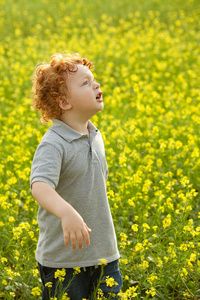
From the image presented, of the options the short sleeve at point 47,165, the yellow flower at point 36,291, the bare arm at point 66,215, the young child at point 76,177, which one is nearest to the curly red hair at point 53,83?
the young child at point 76,177

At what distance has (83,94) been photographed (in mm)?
2145

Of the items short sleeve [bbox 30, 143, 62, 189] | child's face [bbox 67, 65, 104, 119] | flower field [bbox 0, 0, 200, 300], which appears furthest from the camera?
flower field [bbox 0, 0, 200, 300]

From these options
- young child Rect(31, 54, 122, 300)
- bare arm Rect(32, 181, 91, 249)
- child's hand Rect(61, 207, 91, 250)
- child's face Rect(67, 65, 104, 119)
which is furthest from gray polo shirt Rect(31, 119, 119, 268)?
child's hand Rect(61, 207, 91, 250)

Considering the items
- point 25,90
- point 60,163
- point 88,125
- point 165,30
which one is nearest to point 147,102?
point 25,90

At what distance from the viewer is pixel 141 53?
7.80 meters

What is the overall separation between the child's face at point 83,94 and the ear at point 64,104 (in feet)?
0.05

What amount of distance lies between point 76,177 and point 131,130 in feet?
7.36

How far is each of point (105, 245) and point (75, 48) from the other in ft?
20.6

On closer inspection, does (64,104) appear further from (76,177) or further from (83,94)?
(76,177)

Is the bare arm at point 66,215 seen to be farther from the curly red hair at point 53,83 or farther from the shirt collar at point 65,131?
the curly red hair at point 53,83

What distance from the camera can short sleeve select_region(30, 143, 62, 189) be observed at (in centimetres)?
187

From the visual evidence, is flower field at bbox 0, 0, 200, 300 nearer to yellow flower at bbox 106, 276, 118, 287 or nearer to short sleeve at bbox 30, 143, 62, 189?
yellow flower at bbox 106, 276, 118, 287

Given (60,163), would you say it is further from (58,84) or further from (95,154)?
(58,84)

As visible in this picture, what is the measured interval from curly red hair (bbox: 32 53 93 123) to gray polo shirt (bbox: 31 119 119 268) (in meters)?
0.08
